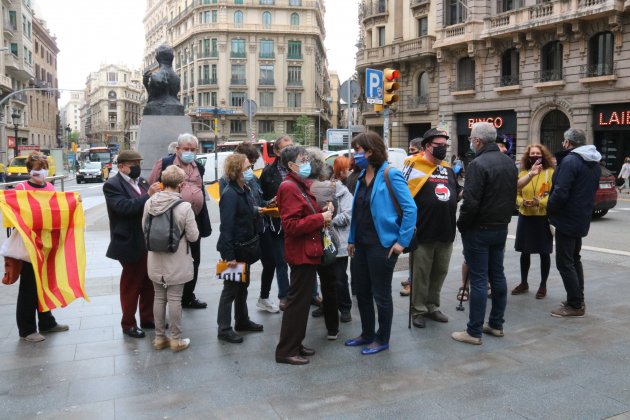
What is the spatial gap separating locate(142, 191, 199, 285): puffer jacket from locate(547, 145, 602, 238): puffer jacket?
12.2 ft

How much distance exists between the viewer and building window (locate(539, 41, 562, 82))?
28.3 m

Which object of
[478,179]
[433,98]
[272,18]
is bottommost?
[478,179]

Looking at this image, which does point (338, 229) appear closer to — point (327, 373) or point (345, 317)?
point (345, 317)

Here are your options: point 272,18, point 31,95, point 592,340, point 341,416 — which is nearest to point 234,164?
point 341,416

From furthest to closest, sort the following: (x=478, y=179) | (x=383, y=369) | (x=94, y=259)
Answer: (x=94, y=259) < (x=478, y=179) < (x=383, y=369)

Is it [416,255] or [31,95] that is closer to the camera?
[416,255]

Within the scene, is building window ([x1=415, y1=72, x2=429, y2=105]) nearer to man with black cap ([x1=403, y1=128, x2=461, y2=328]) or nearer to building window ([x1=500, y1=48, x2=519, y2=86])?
building window ([x1=500, y1=48, x2=519, y2=86])

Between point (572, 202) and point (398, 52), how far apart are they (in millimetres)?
33685

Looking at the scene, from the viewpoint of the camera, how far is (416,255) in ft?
18.8

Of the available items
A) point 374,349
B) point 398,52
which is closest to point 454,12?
point 398,52

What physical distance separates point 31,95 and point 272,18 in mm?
32189

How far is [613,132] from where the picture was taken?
2662cm

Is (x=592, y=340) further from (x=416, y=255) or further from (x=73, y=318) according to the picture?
(x=73, y=318)

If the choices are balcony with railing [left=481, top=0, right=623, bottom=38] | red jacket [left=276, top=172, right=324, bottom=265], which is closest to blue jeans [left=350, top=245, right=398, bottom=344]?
red jacket [left=276, top=172, right=324, bottom=265]
